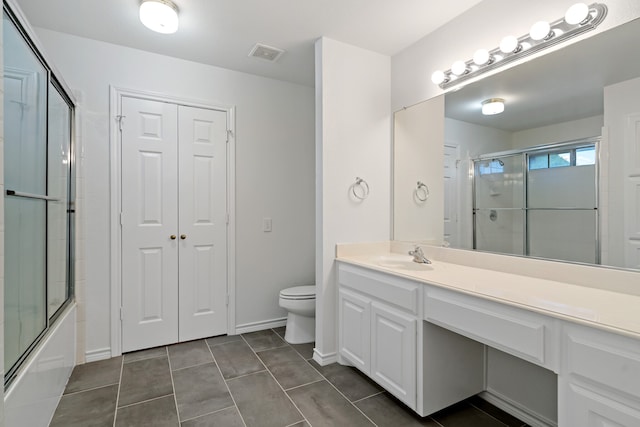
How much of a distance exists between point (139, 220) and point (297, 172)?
146 cm

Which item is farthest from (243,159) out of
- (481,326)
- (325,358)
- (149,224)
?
(481,326)

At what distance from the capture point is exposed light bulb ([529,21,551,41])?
5.06ft

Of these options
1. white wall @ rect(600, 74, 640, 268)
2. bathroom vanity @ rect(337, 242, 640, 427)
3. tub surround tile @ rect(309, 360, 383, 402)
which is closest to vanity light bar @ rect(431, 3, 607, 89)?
white wall @ rect(600, 74, 640, 268)

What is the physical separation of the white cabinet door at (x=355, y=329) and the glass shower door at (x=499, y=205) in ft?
2.71

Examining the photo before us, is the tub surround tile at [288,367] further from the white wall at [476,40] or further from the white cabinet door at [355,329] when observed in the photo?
the white wall at [476,40]

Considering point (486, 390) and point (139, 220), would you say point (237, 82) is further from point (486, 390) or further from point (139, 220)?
point (486, 390)

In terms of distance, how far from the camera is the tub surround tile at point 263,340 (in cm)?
257

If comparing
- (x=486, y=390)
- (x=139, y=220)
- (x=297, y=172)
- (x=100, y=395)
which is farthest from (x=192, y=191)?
(x=486, y=390)

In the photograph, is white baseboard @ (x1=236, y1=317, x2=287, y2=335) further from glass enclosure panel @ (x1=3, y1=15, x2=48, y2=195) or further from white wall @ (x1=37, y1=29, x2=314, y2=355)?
glass enclosure panel @ (x1=3, y1=15, x2=48, y2=195)

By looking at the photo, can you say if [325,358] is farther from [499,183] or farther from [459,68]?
[459,68]

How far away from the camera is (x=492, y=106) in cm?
188

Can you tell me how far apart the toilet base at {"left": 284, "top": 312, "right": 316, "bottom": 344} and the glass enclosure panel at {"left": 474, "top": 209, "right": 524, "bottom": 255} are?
152 cm

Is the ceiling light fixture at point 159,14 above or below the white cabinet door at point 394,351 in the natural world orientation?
above

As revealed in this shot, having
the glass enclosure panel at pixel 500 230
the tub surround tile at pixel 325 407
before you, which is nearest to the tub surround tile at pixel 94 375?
the tub surround tile at pixel 325 407
